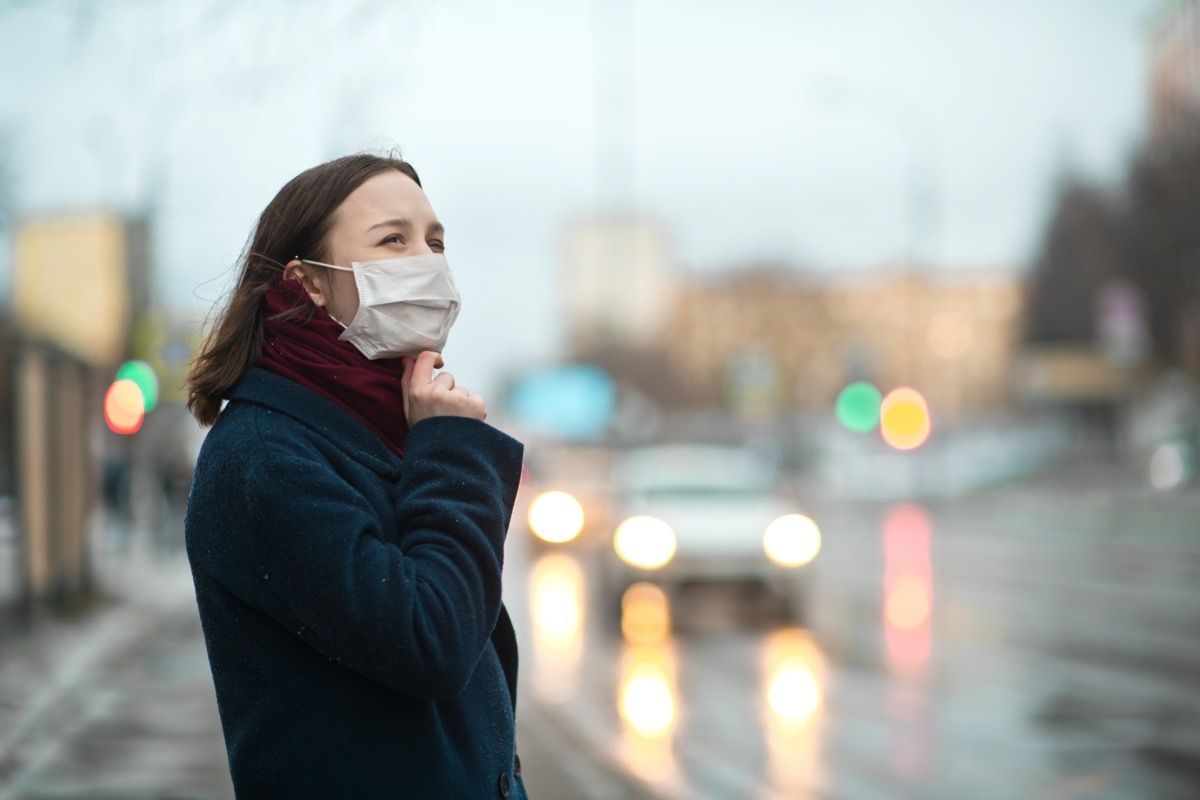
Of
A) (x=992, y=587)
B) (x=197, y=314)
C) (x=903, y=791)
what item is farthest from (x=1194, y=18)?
(x=197, y=314)

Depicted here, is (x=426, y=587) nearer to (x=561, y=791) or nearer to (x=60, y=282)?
(x=561, y=791)

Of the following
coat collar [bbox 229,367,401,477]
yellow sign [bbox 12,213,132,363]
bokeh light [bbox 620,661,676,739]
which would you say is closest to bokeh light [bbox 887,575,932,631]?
bokeh light [bbox 620,661,676,739]

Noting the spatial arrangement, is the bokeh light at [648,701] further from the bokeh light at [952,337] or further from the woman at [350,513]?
the bokeh light at [952,337]

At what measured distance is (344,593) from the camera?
79.0 inches

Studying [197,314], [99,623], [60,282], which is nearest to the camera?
[197,314]

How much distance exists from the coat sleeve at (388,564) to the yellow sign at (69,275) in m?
13.8

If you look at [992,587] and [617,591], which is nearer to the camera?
[617,591]

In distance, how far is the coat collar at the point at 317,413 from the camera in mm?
2189

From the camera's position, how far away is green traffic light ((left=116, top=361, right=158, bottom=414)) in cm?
2131

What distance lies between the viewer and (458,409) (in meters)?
2.21

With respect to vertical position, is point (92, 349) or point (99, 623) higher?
point (92, 349)

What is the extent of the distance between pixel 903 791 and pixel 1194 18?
63.2 meters

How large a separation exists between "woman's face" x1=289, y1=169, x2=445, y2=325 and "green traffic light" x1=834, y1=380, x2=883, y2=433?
26893mm

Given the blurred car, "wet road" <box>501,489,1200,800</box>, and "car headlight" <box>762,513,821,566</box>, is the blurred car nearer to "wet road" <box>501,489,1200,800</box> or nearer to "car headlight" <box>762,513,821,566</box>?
"car headlight" <box>762,513,821,566</box>
